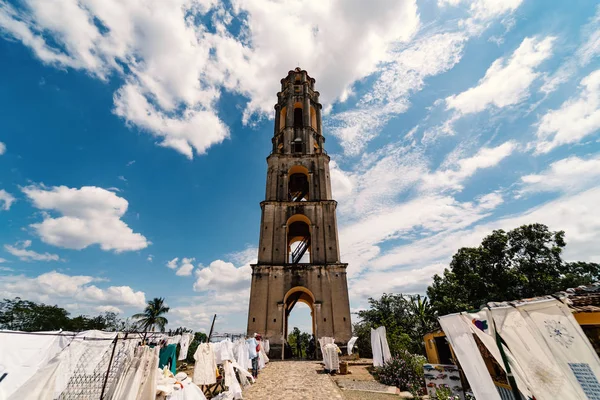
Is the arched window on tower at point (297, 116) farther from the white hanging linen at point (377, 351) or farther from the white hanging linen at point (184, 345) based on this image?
A: the white hanging linen at point (184, 345)

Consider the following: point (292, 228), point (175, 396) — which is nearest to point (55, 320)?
point (292, 228)

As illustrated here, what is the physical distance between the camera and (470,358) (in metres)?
4.21

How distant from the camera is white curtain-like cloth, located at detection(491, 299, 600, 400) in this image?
3.08 m

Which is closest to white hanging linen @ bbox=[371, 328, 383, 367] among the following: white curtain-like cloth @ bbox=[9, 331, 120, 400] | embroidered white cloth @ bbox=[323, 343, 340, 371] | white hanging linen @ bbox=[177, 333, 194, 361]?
embroidered white cloth @ bbox=[323, 343, 340, 371]

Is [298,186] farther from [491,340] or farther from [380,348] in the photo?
[491,340]

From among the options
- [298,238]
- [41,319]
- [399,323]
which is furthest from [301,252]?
[41,319]

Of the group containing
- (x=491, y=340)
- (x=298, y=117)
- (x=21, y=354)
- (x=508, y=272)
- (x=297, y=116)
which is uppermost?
(x=297, y=116)

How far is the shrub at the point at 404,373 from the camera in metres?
9.07

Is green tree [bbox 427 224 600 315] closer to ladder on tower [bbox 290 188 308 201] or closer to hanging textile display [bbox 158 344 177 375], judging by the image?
ladder on tower [bbox 290 188 308 201]

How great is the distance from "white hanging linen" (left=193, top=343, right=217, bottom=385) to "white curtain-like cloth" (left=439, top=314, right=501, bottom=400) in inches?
262

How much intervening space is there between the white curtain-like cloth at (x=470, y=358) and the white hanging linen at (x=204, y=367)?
6646 mm

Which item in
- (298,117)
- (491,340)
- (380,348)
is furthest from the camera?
(298,117)

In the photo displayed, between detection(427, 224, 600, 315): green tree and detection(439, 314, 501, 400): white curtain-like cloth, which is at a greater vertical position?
detection(427, 224, 600, 315): green tree

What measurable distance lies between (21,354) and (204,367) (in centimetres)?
419
